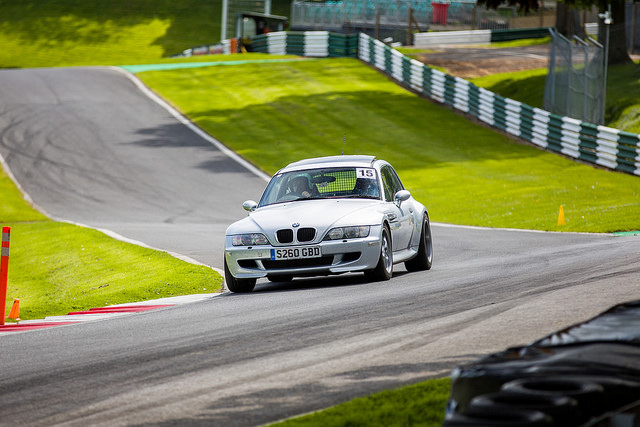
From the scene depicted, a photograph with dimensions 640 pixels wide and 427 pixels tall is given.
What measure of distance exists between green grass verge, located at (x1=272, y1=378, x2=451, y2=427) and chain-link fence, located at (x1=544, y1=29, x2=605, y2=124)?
24.9 metres

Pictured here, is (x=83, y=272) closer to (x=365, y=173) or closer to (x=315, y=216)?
(x=365, y=173)

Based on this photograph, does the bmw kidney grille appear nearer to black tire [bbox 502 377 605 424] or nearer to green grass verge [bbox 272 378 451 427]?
green grass verge [bbox 272 378 451 427]

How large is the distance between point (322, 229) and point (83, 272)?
7.26m

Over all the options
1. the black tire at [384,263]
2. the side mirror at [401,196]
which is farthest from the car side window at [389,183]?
the black tire at [384,263]

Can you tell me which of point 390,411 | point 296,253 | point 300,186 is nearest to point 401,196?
point 300,186

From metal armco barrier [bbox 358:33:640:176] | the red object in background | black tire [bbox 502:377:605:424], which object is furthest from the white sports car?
the red object in background

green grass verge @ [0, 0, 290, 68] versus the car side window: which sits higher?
the car side window

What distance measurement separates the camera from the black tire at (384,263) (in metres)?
11.7

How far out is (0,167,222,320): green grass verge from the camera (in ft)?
44.6

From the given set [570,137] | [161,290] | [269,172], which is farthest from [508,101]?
[161,290]

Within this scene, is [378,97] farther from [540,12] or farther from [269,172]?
[540,12]

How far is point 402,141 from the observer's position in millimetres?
34250

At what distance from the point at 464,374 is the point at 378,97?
37.0 meters

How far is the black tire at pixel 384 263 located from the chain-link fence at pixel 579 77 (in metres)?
18.8
